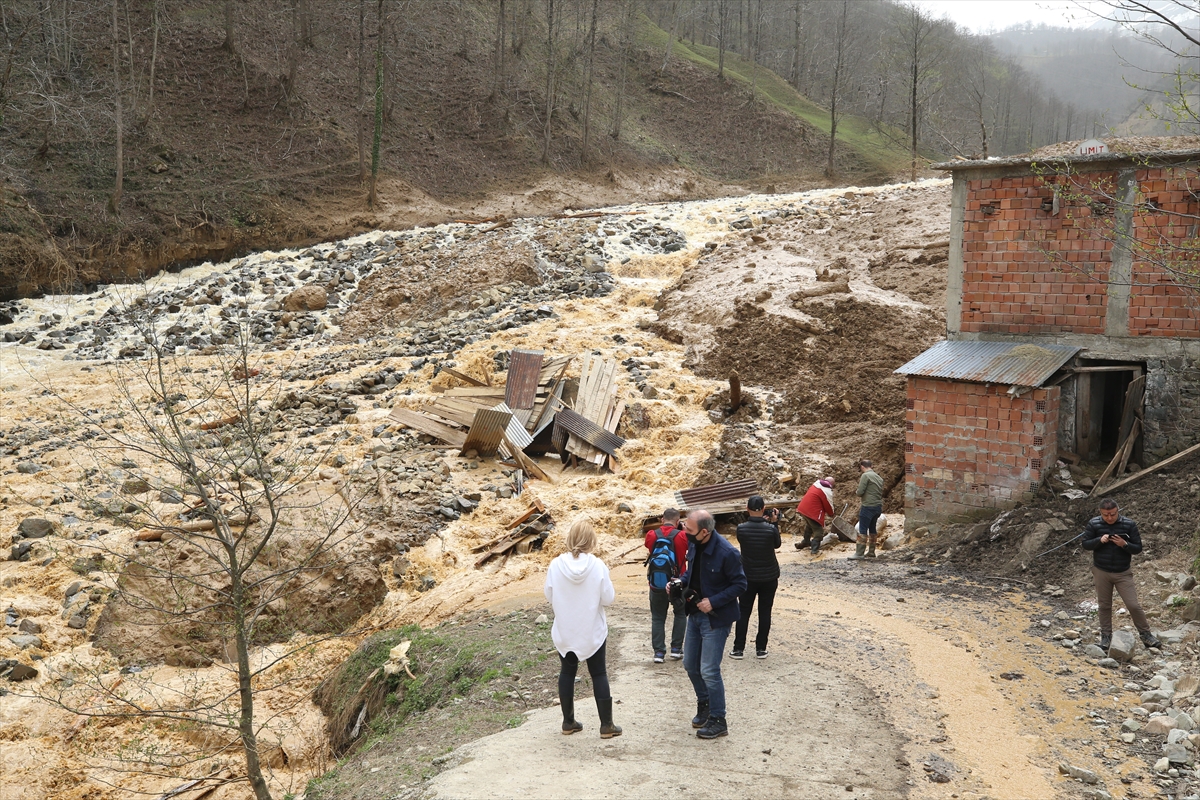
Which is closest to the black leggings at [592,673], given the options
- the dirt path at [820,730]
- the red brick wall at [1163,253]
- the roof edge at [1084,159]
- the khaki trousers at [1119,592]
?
the dirt path at [820,730]

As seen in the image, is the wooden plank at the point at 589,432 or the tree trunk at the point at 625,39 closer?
the wooden plank at the point at 589,432

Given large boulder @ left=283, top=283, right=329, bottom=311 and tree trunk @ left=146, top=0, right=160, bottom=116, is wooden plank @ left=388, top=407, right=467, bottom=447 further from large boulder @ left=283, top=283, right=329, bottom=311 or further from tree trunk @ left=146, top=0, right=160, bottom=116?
tree trunk @ left=146, top=0, right=160, bottom=116

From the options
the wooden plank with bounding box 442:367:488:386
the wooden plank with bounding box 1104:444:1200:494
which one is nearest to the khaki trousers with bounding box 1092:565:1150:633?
the wooden plank with bounding box 1104:444:1200:494

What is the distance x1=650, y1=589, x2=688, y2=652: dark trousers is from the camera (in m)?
6.94

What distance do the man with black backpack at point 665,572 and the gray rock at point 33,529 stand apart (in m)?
9.25

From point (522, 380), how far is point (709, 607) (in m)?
10.1

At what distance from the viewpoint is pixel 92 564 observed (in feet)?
37.0

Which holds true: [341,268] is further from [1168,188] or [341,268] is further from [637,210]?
[1168,188]

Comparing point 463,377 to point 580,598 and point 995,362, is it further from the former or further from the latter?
point 580,598

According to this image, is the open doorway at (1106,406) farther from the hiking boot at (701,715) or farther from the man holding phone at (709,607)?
the hiking boot at (701,715)

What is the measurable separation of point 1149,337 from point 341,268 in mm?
19702

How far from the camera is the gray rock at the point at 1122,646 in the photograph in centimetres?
716

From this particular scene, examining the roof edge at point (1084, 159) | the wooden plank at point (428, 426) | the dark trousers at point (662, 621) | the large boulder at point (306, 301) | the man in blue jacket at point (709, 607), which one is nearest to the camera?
the man in blue jacket at point (709, 607)

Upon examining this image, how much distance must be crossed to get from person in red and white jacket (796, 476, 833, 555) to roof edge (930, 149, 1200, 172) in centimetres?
417
